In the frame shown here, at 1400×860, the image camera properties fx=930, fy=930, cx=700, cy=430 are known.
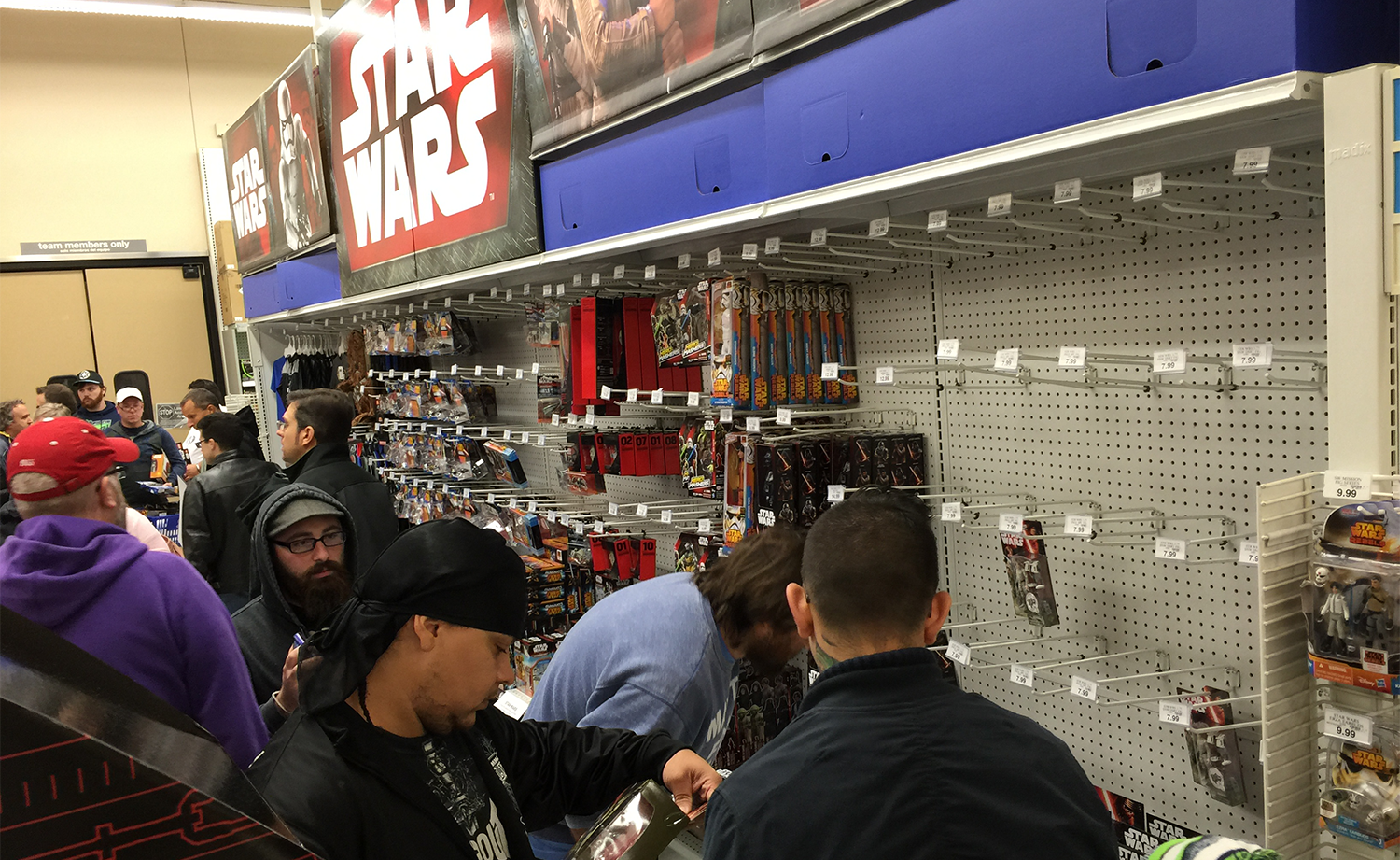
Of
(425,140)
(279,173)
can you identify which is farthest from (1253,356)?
(279,173)

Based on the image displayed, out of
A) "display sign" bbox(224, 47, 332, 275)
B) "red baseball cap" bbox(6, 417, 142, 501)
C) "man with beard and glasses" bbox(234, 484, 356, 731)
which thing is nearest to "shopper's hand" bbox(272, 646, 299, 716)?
"man with beard and glasses" bbox(234, 484, 356, 731)

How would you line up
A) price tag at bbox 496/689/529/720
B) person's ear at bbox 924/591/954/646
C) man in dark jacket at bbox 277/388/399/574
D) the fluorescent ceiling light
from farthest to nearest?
the fluorescent ceiling light
man in dark jacket at bbox 277/388/399/574
price tag at bbox 496/689/529/720
person's ear at bbox 924/591/954/646

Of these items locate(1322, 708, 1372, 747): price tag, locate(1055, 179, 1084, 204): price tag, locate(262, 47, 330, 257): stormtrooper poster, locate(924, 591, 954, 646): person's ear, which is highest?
locate(262, 47, 330, 257): stormtrooper poster

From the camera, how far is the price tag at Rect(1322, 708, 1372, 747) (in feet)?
4.84

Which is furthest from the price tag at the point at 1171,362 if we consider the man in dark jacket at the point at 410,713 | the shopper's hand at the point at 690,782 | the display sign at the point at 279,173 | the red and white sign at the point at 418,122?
the display sign at the point at 279,173

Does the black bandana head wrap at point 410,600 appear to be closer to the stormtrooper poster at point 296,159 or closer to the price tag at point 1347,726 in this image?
the price tag at point 1347,726

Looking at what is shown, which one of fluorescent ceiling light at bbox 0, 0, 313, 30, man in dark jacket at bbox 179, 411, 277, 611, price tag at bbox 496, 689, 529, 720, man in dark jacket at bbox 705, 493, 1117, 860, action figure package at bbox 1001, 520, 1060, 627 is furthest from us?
fluorescent ceiling light at bbox 0, 0, 313, 30

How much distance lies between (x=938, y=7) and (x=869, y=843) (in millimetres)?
1684

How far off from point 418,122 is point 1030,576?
3.58 metres

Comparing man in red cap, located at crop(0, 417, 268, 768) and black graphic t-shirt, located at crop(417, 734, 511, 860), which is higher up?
man in red cap, located at crop(0, 417, 268, 768)

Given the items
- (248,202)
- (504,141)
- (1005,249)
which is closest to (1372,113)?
(1005,249)

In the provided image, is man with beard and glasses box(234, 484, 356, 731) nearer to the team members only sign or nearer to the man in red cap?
the man in red cap

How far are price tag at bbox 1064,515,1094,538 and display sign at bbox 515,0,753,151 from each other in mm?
1450

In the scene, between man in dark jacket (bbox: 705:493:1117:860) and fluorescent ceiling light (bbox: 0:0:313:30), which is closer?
man in dark jacket (bbox: 705:493:1117:860)
